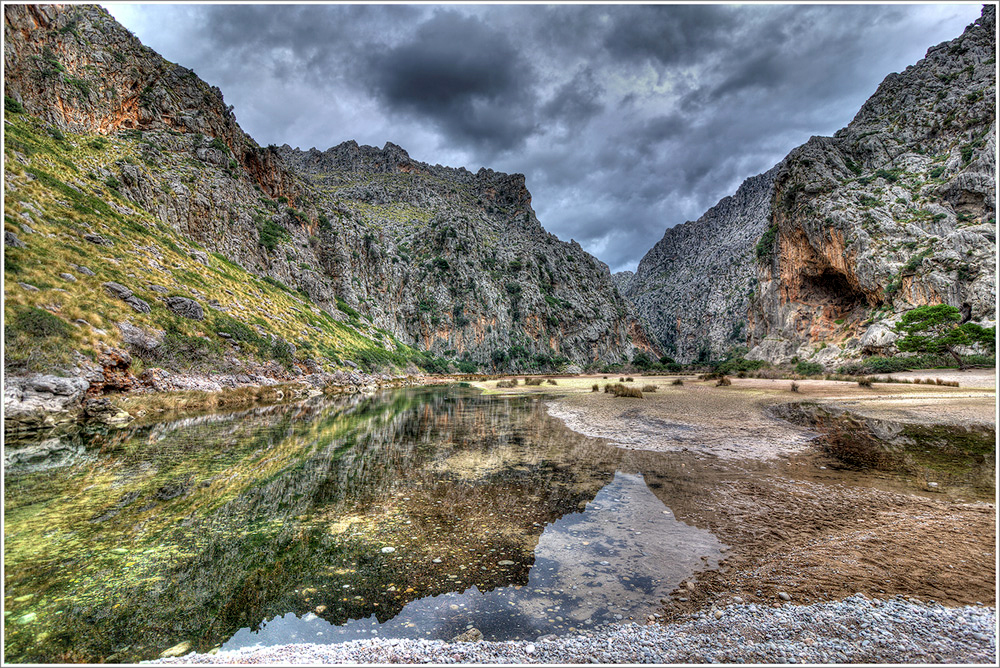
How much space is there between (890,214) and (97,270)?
96067mm

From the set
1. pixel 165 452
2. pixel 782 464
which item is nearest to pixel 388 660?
pixel 782 464

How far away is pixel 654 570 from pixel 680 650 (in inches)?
74.8

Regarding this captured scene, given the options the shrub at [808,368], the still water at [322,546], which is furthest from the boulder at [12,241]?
the shrub at [808,368]

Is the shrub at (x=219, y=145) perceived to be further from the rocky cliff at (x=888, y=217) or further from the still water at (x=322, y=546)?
the rocky cliff at (x=888, y=217)

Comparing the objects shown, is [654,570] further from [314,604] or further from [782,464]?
[782,464]

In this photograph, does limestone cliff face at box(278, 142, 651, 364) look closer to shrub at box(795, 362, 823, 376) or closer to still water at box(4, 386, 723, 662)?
still water at box(4, 386, 723, 662)

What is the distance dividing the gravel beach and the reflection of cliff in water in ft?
2.80

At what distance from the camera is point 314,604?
5.30 metres

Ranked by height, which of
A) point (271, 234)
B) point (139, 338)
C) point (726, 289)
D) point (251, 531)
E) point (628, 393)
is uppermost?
point (726, 289)

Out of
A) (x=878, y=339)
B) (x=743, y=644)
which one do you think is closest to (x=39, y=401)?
(x=743, y=644)

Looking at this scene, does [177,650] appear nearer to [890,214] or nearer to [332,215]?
[890,214]

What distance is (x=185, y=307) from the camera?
28391 millimetres

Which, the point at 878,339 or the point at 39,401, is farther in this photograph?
the point at 878,339

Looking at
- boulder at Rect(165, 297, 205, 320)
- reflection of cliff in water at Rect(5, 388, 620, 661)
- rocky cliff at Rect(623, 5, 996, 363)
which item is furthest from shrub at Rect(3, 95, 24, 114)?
rocky cliff at Rect(623, 5, 996, 363)
